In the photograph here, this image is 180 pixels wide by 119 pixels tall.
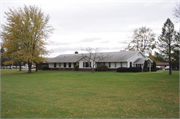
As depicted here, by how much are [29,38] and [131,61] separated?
80.3 feet

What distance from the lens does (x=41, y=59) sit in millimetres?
38719

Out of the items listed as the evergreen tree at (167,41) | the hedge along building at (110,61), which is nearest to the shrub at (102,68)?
the hedge along building at (110,61)

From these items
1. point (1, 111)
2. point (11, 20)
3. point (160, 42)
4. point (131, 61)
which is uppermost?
point (11, 20)

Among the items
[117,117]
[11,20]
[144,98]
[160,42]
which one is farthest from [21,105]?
[11,20]

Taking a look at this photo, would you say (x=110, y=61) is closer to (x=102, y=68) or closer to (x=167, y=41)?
(x=102, y=68)

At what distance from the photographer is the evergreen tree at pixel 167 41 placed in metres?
29.6

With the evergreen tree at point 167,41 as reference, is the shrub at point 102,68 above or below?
below

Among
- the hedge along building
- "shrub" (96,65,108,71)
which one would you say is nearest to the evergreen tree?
the hedge along building

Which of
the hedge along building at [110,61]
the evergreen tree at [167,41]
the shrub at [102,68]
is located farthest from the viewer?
the shrub at [102,68]

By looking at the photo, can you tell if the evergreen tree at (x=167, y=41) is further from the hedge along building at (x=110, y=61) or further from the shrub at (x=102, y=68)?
the shrub at (x=102, y=68)

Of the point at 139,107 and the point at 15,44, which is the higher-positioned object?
the point at 15,44

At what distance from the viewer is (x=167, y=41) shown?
99.3 ft

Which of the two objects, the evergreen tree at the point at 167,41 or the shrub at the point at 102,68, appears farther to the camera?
the shrub at the point at 102,68

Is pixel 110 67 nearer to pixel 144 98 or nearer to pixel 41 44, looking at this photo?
pixel 41 44
